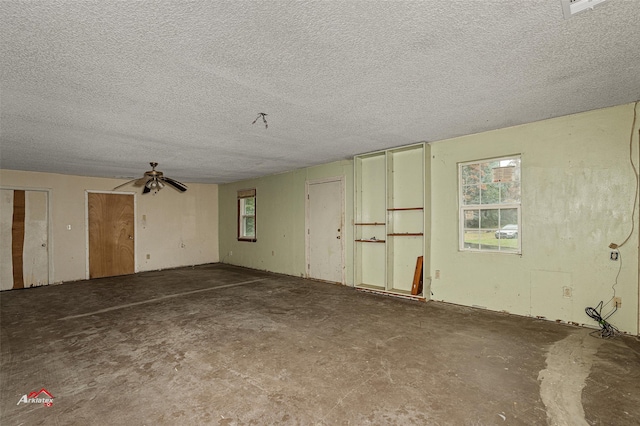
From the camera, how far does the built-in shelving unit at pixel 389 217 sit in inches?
193

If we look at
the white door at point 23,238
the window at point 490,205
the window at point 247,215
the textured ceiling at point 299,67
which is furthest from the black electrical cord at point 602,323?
the white door at point 23,238

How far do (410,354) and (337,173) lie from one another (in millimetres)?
3945

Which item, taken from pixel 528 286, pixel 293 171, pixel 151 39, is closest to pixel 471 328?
pixel 528 286

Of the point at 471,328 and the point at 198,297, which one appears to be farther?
the point at 198,297

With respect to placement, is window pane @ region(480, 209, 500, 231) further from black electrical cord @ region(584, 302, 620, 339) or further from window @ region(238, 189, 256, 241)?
window @ region(238, 189, 256, 241)

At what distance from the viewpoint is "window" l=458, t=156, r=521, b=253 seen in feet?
12.9

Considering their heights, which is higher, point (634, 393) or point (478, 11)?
point (478, 11)

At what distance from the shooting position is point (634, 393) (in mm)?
2162

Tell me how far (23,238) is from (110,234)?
1512 millimetres

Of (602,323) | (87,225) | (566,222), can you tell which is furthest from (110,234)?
(602,323)

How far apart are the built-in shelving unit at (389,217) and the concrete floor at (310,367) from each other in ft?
2.58

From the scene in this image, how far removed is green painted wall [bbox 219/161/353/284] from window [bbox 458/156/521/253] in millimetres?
2162

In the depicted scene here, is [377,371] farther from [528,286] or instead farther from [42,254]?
[42,254]

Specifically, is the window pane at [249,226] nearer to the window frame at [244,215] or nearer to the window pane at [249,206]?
the window frame at [244,215]
